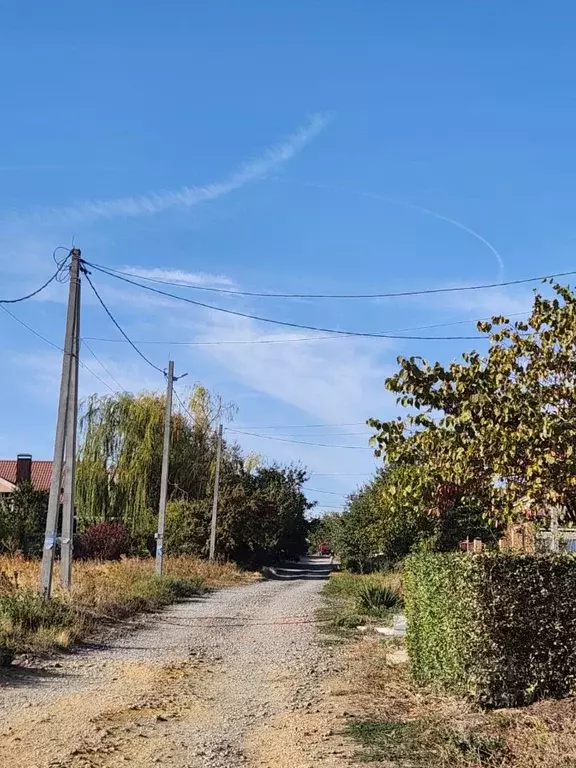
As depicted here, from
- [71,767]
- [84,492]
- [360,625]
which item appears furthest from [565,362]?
[84,492]

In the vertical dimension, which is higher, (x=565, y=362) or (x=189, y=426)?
(x=189, y=426)

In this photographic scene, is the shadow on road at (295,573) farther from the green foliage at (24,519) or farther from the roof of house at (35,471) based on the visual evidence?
the roof of house at (35,471)

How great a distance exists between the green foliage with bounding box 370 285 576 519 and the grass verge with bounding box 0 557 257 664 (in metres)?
6.13

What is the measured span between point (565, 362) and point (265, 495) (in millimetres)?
37044

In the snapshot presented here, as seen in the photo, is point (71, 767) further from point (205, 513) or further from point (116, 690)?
point (205, 513)

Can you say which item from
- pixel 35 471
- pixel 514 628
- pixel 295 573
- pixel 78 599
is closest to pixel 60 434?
pixel 78 599

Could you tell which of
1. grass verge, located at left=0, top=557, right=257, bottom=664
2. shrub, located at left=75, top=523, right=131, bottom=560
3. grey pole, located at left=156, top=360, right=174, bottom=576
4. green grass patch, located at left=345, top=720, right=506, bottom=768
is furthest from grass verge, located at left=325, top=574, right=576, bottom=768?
shrub, located at left=75, top=523, right=131, bottom=560

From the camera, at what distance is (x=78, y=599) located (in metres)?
18.1

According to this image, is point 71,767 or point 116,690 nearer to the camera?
point 71,767

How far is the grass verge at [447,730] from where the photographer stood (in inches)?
251

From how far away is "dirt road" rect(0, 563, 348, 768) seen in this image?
6863 millimetres

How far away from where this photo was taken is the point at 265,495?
45594 mm

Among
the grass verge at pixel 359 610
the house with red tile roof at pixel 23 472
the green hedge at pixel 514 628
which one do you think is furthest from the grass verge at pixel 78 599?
the house with red tile roof at pixel 23 472

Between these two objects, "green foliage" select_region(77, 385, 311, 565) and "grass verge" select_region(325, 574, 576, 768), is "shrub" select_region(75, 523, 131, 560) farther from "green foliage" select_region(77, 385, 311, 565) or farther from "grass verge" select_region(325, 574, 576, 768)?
"grass verge" select_region(325, 574, 576, 768)
